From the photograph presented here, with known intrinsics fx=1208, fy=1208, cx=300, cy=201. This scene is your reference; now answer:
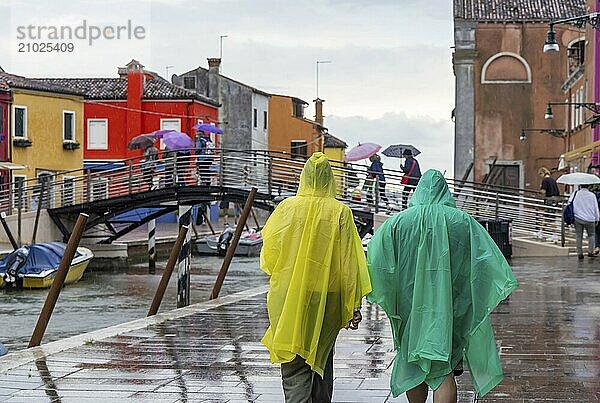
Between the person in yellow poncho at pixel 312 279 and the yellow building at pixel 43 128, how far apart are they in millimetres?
43012

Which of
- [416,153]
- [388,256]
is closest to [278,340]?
[388,256]

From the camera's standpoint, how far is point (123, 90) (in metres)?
64.9

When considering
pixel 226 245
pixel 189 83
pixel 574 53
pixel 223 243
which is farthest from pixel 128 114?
pixel 574 53

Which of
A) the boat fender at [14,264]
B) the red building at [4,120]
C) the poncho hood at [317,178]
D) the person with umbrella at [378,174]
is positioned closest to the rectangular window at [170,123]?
the red building at [4,120]

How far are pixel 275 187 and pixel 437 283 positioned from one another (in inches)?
1105

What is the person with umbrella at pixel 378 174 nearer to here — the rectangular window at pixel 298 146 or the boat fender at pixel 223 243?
the boat fender at pixel 223 243

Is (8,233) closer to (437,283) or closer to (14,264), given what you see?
(14,264)

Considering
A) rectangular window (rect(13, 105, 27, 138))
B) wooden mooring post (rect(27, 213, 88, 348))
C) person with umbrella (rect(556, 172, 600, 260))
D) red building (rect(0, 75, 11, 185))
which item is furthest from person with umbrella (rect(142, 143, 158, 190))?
wooden mooring post (rect(27, 213, 88, 348))

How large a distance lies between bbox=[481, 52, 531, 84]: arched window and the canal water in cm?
1600

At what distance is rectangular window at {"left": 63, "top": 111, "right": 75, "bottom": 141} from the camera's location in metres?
54.2

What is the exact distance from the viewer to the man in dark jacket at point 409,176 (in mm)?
31672

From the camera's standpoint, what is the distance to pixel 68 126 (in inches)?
2147

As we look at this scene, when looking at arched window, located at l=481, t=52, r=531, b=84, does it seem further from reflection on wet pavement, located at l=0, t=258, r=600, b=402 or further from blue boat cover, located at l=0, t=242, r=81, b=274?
reflection on wet pavement, located at l=0, t=258, r=600, b=402

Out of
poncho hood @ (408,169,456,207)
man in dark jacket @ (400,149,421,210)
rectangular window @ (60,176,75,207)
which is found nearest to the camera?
poncho hood @ (408,169,456,207)
